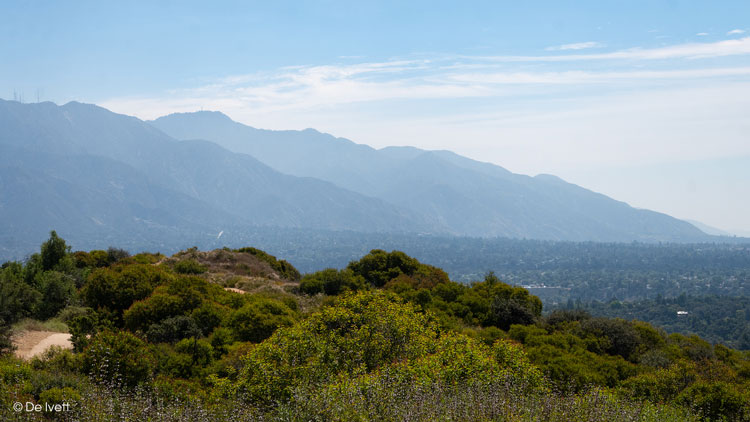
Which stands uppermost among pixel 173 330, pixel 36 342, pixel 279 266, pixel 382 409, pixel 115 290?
pixel 382 409

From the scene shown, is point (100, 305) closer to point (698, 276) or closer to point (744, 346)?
point (744, 346)

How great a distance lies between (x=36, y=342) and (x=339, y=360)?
9083 mm

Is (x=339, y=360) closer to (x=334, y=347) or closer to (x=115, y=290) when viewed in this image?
(x=334, y=347)

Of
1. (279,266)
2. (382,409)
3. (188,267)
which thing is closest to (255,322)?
(382,409)

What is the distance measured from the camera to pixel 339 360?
10.8 m

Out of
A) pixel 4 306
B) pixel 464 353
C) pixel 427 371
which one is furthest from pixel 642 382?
pixel 4 306

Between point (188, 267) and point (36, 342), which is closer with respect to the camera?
point (36, 342)

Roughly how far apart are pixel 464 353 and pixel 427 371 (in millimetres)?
1574

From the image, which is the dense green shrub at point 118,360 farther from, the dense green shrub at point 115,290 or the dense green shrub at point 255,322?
the dense green shrub at point 115,290

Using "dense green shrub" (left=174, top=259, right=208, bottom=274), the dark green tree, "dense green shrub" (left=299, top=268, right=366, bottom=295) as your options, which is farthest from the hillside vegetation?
"dense green shrub" (left=174, top=259, right=208, bottom=274)

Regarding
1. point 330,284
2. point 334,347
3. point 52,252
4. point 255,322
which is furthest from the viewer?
point 330,284

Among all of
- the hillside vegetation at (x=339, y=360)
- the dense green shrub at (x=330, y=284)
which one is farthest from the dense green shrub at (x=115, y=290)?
the dense green shrub at (x=330, y=284)

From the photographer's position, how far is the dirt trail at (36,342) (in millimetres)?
13234

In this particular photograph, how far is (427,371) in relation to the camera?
31.8 feet
